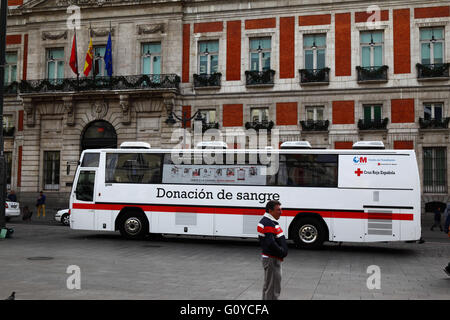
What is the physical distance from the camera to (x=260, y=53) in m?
29.9

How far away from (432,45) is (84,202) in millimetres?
21553

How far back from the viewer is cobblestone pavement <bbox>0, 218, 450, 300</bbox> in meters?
8.63

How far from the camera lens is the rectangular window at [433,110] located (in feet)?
88.5

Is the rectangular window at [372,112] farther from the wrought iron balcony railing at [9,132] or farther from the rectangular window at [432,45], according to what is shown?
the wrought iron balcony railing at [9,132]

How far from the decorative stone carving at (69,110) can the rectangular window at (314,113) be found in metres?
15.6

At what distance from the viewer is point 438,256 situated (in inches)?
577

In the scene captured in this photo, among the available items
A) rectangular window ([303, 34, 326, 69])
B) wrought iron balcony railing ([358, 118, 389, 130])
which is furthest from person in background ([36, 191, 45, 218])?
wrought iron balcony railing ([358, 118, 389, 130])

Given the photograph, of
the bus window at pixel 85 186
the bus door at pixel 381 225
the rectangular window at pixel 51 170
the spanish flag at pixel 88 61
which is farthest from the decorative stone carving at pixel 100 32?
the bus door at pixel 381 225

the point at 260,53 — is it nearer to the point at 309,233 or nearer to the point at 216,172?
the point at 216,172

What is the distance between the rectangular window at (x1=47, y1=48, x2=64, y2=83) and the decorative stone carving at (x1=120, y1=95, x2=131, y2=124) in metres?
5.50

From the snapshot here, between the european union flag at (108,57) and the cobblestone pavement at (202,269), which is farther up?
the european union flag at (108,57)

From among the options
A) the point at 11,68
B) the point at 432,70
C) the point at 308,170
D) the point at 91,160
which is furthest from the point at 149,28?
the point at 308,170

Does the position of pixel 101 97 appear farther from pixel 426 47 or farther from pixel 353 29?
pixel 426 47

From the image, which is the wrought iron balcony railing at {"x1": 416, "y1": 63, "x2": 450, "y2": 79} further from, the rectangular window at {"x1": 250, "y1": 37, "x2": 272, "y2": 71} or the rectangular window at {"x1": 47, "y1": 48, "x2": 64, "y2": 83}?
the rectangular window at {"x1": 47, "y1": 48, "x2": 64, "y2": 83}
